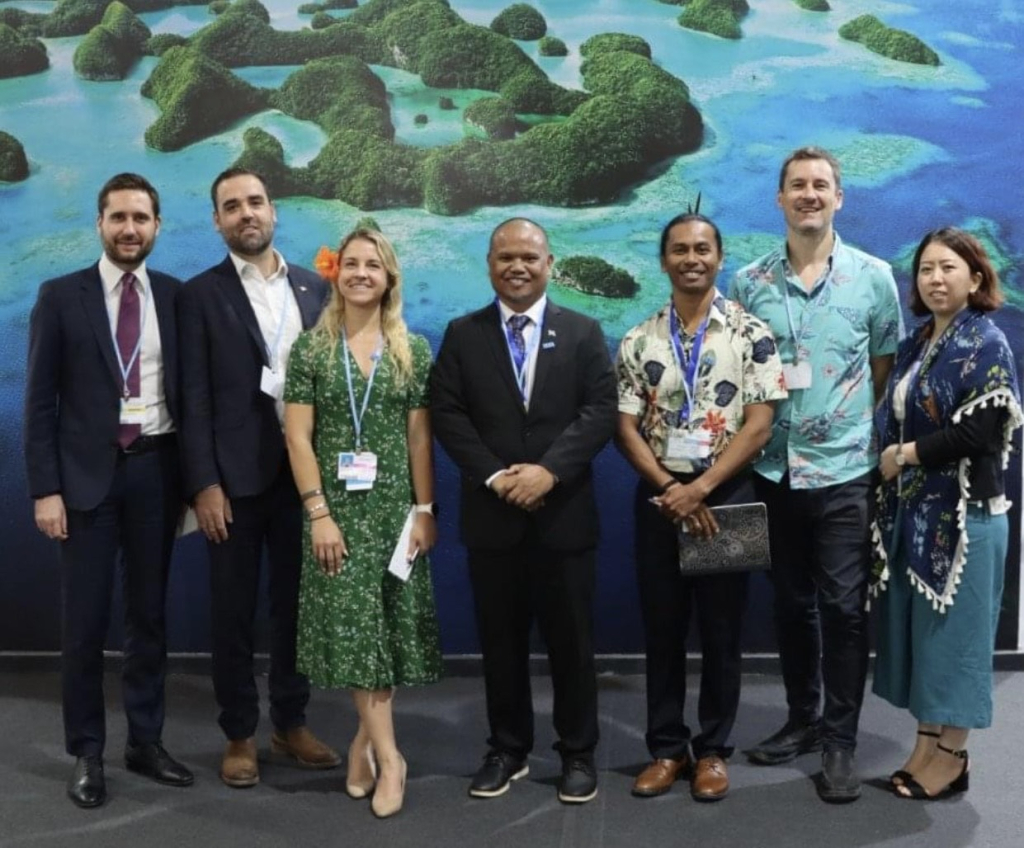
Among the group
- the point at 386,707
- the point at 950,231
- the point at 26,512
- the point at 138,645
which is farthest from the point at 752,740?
the point at 26,512

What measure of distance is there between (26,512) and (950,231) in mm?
3555

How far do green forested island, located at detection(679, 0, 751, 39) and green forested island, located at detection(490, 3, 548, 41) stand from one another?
1.76 feet

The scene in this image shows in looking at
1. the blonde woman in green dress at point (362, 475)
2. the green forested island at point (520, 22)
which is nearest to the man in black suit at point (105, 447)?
the blonde woman in green dress at point (362, 475)

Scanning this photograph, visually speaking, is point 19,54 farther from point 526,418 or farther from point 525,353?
point 526,418

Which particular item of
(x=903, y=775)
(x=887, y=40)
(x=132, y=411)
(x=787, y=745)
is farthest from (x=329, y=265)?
(x=887, y=40)

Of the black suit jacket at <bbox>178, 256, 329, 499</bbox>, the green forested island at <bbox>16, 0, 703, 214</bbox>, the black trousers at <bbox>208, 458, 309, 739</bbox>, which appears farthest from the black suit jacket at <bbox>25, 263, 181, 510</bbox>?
the green forested island at <bbox>16, 0, 703, 214</bbox>

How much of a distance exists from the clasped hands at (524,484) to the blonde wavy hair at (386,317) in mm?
381

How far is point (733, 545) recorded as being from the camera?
3012 mm

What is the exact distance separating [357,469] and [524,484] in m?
0.45

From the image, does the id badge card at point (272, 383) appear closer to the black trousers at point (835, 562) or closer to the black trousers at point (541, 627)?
the black trousers at point (541, 627)

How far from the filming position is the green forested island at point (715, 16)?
4.26 m

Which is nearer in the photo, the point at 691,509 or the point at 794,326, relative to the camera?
the point at 691,509

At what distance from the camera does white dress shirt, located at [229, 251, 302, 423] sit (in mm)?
3236

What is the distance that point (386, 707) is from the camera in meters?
3.15
